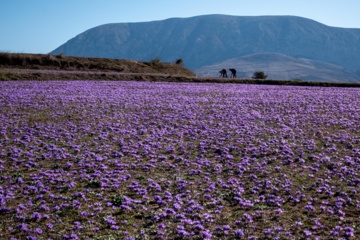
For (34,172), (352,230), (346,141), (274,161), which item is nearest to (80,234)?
(34,172)

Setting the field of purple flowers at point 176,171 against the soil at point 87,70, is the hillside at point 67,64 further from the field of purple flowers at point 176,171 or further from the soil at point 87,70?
the field of purple flowers at point 176,171

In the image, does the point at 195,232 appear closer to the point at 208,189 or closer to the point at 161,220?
the point at 161,220

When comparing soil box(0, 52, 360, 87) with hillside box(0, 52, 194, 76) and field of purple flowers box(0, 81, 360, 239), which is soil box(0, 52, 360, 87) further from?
field of purple flowers box(0, 81, 360, 239)

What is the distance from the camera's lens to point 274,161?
15.5 metres

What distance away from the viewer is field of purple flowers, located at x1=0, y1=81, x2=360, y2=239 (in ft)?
32.1

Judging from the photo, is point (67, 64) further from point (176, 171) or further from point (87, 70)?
point (176, 171)

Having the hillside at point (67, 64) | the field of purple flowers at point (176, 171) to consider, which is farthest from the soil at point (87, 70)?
the field of purple flowers at point (176, 171)

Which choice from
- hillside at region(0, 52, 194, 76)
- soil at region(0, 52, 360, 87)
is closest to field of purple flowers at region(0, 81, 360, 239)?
soil at region(0, 52, 360, 87)

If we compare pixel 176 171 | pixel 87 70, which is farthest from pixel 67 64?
pixel 176 171

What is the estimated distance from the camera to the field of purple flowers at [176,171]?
32.1 ft

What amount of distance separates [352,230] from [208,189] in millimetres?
4325

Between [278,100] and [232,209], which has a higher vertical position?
[278,100]

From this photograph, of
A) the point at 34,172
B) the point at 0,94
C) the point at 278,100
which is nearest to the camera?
the point at 34,172

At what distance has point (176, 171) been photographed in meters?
14.2
